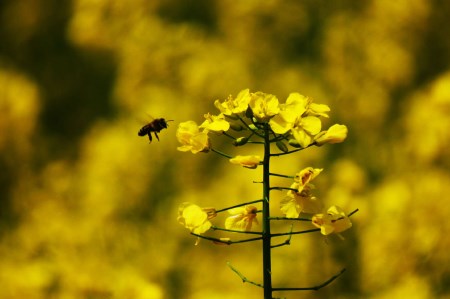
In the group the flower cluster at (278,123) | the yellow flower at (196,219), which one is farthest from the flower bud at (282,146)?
the yellow flower at (196,219)

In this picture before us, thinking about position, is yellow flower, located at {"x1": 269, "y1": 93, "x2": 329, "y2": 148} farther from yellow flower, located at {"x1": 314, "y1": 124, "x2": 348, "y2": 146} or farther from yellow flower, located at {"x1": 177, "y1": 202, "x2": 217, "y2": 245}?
yellow flower, located at {"x1": 177, "y1": 202, "x2": 217, "y2": 245}

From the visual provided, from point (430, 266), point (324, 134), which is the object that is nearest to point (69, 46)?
point (324, 134)

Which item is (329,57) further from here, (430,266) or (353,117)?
(430,266)

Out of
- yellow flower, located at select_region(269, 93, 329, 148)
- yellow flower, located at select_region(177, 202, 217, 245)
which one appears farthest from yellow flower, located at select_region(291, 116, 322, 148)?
yellow flower, located at select_region(177, 202, 217, 245)

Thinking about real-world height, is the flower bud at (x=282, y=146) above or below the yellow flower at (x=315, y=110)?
below

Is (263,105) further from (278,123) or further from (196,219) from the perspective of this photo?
(196,219)

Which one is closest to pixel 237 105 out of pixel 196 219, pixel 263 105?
pixel 263 105

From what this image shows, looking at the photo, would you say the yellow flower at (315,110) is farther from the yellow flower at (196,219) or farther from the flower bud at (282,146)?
the yellow flower at (196,219)
